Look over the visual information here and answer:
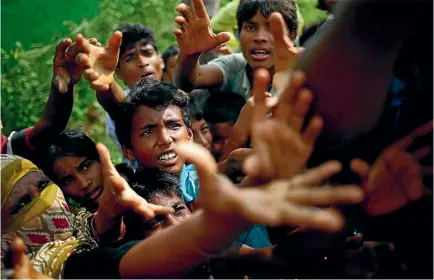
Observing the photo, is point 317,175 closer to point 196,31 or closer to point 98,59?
point 98,59

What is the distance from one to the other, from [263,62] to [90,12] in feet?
5.42

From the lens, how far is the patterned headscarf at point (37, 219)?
6.73 ft

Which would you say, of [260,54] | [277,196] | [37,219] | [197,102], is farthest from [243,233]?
[197,102]

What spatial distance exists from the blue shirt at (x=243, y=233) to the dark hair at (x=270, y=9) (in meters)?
0.90

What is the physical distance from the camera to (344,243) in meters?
1.50

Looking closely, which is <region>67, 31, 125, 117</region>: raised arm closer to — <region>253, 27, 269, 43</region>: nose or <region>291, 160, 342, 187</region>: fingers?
<region>253, 27, 269, 43</region>: nose

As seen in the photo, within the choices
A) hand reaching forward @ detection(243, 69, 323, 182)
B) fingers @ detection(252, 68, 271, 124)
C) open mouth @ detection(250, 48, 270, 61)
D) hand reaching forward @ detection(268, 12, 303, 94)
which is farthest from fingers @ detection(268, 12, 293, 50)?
open mouth @ detection(250, 48, 270, 61)

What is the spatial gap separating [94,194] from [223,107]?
37.2 inches

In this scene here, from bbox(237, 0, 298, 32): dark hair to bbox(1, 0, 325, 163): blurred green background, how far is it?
3.08ft

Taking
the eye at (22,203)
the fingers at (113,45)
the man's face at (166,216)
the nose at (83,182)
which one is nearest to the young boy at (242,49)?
the fingers at (113,45)

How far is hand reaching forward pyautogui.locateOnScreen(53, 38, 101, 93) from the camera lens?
8.49 ft

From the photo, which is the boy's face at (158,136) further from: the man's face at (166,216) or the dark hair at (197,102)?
the dark hair at (197,102)

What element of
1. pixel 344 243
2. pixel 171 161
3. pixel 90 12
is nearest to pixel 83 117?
pixel 90 12

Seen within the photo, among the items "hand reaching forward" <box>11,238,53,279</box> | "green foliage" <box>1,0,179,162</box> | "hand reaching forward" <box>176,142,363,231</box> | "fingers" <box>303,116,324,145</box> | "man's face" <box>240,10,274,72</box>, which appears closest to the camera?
"hand reaching forward" <box>176,142,363,231</box>
